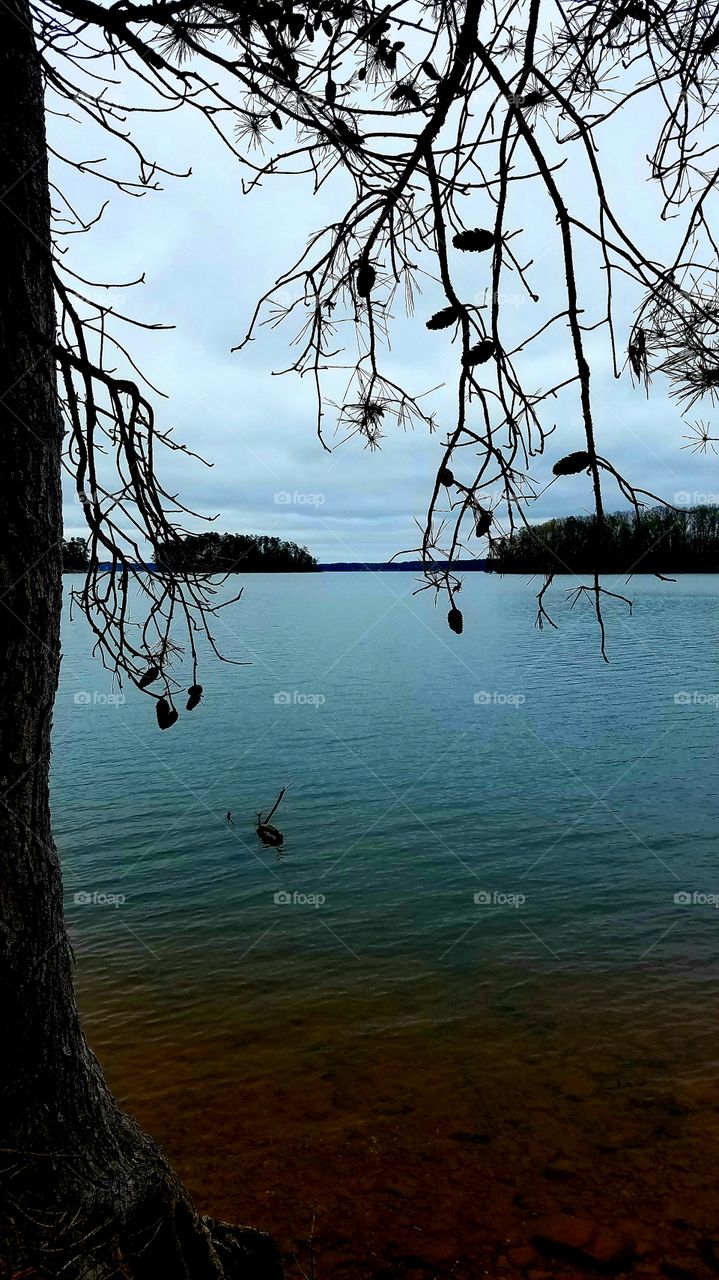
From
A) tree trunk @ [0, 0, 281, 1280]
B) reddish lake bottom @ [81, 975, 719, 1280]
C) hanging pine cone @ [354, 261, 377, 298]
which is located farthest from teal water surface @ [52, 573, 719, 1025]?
hanging pine cone @ [354, 261, 377, 298]

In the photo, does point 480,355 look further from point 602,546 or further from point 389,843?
point 389,843

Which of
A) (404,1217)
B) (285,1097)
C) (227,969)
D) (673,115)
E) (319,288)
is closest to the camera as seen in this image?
(673,115)

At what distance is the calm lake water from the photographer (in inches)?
239

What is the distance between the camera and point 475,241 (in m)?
1.97

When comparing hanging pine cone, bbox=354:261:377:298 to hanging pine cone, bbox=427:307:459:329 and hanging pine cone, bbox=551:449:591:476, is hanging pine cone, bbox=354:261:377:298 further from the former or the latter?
hanging pine cone, bbox=551:449:591:476

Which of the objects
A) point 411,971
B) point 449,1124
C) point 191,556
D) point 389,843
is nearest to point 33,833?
point 191,556

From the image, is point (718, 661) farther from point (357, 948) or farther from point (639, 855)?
point (357, 948)

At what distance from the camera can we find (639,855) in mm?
14703

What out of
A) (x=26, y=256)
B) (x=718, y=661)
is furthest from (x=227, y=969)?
(x=718, y=661)

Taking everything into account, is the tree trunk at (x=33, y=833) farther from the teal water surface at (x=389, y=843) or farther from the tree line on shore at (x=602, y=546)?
the teal water surface at (x=389, y=843)

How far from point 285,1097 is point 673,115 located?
788 centimetres

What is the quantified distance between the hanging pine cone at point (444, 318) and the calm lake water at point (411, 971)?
5.64 m

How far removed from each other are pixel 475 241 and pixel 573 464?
605 millimetres

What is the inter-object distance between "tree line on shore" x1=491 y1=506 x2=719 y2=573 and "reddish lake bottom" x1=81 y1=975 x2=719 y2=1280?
16.0 ft
